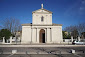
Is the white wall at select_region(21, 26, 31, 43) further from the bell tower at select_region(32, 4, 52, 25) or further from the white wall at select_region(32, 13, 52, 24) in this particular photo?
the bell tower at select_region(32, 4, 52, 25)

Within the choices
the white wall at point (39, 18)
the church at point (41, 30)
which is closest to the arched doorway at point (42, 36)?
the church at point (41, 30)

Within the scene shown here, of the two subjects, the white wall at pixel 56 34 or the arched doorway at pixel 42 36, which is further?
the arched doorway at pixel 42 36

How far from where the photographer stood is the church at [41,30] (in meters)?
28.3

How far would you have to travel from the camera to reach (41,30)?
29.5 metres

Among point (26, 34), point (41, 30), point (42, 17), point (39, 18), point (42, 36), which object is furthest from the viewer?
point (42, 17)

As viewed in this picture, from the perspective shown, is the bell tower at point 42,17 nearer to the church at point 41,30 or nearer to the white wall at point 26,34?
the church at point 41,30

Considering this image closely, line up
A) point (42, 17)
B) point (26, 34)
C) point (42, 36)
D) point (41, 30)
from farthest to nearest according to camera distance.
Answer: point (42, 17), point (42, 36), point (41, 30), point (26, 34)

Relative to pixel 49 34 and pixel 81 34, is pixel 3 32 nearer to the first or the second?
pixel 49 34

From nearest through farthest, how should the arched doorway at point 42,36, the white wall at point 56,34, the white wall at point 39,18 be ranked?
the white wall at point 56,34
the arched doorway at point 42,36
the white wall at point 39,18

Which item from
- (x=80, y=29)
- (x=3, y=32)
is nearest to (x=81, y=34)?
(x=80, y=29)

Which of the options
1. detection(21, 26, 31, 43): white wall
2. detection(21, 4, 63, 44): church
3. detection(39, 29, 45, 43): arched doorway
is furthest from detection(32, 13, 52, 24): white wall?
detection(21, 26, 31, 43): white wall

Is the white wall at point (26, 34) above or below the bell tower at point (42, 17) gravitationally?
below

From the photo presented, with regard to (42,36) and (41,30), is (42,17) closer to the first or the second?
(41,30)

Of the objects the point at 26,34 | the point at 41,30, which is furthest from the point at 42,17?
the point at 26,34
